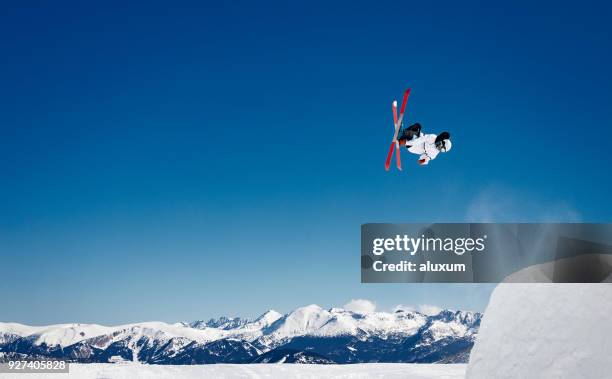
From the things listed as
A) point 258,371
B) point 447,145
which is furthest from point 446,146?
point 258,371

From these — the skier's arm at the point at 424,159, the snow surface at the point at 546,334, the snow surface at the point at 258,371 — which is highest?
the skier's arm at the point at 424,159

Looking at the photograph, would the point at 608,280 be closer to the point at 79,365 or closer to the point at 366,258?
the point at 366,258

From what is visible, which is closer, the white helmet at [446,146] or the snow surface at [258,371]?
the white helmet at [446,146]

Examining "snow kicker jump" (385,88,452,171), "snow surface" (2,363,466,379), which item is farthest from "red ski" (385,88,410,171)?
"snow surface" (2,363,466,379)

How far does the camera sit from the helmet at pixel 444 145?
84.8ft

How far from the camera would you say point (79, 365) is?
1764 inches

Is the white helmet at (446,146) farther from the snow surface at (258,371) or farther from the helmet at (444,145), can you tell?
the snow surface at (258,371)

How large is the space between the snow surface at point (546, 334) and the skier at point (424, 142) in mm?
7073

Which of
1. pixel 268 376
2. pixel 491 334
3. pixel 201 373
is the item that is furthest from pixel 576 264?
pixel 201 373

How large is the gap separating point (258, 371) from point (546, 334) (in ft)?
101

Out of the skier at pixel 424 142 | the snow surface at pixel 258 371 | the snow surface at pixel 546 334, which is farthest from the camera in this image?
the snow surface at pixel 258 371

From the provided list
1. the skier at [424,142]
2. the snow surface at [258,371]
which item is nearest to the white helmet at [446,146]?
the skier at [424,142]

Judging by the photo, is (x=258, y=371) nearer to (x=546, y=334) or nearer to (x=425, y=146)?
(x=425, y=146)

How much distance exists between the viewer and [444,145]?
25.9m
